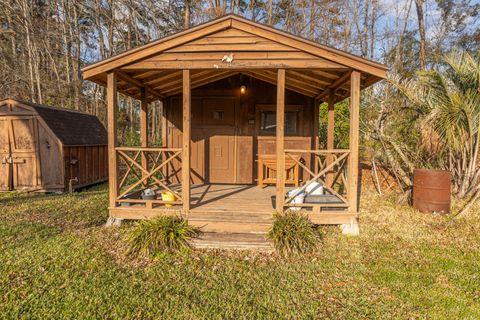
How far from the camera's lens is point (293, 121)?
7.29 metres

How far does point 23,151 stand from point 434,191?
1059 cm

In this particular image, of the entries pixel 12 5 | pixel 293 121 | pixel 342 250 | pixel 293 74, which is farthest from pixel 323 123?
pixel 12 5

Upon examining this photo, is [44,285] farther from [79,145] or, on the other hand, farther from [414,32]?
[414,32]

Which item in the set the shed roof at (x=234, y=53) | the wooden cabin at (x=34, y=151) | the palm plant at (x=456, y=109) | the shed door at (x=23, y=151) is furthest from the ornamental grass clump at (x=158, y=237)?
the shed door at (x=23, y=151)

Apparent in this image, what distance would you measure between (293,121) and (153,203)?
4.19 m

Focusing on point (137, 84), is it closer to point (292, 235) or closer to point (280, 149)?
point (280, 149)

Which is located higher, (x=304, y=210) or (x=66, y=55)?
(x=66, y=55)

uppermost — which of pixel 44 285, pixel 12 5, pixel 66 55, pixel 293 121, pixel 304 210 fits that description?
pixel 12 5

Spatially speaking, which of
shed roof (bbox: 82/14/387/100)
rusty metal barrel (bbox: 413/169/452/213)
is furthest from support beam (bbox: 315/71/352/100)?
rusty metal barrel (bbox: 413/169/452/213)

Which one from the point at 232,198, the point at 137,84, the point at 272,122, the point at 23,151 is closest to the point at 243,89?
the point at 272,122

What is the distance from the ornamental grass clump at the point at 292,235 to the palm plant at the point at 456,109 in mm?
3932

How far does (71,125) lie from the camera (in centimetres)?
886

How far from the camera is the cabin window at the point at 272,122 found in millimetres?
7266

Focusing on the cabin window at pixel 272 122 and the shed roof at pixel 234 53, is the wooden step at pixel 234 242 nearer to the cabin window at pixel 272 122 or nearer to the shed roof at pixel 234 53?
→ the shed roof at pixel 234 53
